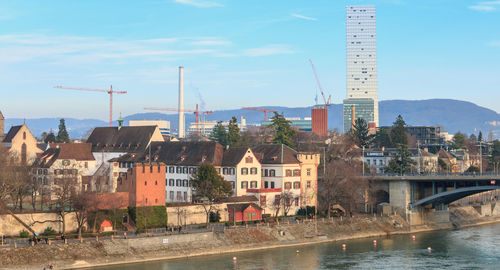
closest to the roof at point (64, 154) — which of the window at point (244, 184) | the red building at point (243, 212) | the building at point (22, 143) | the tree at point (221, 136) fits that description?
the building at point (22, 143)

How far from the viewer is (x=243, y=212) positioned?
103 m

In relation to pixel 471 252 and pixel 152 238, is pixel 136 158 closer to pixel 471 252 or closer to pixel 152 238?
pixel 152 238

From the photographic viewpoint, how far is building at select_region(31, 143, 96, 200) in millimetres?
119062

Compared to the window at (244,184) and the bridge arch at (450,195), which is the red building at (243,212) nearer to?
the window at (244,184)

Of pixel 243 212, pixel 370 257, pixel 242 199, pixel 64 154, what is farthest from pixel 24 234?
pixel 64 154

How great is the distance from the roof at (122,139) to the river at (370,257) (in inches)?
1853

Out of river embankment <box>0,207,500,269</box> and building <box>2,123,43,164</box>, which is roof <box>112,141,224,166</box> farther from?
building <box>2,123,43,164</box>

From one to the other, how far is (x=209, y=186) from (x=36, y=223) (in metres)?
25.6

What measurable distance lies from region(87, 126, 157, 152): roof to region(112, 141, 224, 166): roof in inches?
219

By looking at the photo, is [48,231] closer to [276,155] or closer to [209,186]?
[209,186]

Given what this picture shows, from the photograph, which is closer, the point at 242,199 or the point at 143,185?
the point at 143,185

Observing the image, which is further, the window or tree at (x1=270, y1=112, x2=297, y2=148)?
tree at (x1=270, y1=112, x2=297, y2=148)

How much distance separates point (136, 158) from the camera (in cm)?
12675

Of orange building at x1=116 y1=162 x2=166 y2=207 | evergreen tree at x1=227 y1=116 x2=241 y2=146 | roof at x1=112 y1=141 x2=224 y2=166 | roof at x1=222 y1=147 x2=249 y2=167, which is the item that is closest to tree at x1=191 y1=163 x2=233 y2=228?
roof at x1=222 y1=147 x2=249 y2=167
